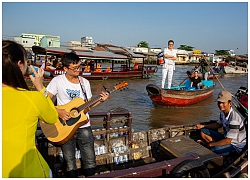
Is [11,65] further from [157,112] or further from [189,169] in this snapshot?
[157,112]

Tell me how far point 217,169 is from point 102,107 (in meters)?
7.73

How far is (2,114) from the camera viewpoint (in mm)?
1483

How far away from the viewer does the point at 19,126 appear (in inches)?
59.9

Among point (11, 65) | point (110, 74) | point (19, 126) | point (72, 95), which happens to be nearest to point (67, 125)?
point (72, 95)

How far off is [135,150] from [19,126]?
325 cm

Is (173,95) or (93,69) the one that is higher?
(93,69)

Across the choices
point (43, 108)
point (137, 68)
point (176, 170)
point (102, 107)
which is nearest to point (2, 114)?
point (43, 108)

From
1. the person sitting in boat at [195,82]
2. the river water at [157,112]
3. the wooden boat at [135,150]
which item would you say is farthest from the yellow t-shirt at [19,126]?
the person sitting in boat at [195,82]

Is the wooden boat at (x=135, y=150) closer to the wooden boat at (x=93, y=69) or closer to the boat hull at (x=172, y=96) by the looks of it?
the boat hull at (x=172, y=96)

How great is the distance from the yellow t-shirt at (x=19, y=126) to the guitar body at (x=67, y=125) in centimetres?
138

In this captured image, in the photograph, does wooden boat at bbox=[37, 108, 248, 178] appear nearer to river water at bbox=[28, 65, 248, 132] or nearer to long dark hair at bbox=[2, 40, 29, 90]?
long dark hair at bbox=[2, 40, 29, 90]

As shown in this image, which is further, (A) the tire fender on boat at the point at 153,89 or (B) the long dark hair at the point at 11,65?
(A) the tire fender on boat at the point at 153,89

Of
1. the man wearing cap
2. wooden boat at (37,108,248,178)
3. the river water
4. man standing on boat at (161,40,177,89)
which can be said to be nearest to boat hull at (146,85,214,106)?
the river water

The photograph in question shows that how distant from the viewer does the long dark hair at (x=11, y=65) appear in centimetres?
150
